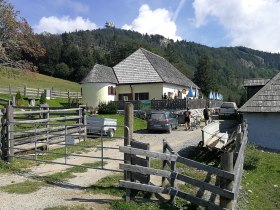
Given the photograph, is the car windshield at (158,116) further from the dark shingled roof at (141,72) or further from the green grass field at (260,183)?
the dark shingled roof at (141,72)

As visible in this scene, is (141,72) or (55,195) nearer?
(55,195)

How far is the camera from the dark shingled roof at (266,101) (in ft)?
81.9

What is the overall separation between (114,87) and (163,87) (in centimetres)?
593

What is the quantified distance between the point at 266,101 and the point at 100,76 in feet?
71.5

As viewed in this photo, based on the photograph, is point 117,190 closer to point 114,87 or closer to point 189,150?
point 189,150

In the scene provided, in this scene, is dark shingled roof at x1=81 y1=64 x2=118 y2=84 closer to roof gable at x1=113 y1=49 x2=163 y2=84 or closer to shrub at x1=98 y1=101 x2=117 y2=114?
roof gable at x1=113 y1=49 x2=163 y2=84

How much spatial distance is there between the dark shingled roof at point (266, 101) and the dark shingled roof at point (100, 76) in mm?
20048

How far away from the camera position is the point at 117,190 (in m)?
9.82

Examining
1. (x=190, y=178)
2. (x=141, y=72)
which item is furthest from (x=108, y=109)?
(x=190, y=178)

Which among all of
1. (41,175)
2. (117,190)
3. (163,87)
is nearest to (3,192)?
(41,175)

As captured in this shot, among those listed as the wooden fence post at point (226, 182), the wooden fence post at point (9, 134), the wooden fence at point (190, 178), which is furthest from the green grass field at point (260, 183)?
the wooden fence post at point (9, 134)

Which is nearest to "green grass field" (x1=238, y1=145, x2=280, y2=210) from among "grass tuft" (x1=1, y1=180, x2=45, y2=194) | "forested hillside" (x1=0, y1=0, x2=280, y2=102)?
"grass tuft" (x1=1, y1=180, x2=45, y2=194)

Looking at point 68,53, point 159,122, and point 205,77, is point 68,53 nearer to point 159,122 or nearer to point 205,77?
point 205,77

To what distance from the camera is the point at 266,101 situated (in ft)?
83.8
